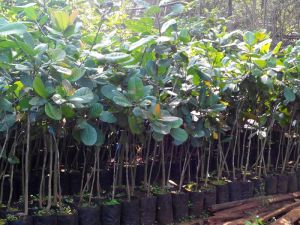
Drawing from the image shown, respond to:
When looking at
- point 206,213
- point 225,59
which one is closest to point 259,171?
point 206,213

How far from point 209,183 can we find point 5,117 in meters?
1.63

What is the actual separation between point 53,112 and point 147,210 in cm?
101

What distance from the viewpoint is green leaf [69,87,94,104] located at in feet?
5.74

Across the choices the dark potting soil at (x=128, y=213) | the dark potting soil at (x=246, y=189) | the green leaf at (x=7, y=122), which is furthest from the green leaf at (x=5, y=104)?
the dark potting soil at (x=246, y=189)

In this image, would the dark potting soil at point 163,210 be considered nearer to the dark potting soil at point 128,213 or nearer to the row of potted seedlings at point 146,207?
the row of potted seedlings at point 146,207

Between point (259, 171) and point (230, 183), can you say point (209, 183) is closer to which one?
point (230, 183)

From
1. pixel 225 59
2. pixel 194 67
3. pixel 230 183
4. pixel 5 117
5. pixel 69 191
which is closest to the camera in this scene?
pixel 5 117

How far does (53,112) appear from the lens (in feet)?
5.66

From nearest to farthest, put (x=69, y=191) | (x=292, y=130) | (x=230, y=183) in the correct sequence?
(x=69, y=191) → (x=230, y=183) → (x=292, y=130)

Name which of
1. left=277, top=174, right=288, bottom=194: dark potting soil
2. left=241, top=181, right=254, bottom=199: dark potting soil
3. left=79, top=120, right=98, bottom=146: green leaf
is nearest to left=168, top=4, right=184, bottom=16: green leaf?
left=79, top=120, right=98, bottom=146: green leaf

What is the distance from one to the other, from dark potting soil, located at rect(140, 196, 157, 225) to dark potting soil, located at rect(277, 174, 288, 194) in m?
1.30

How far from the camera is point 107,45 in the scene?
208 centimetres

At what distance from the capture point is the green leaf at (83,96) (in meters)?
1.75

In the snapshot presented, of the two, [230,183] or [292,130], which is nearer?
[230,183]
